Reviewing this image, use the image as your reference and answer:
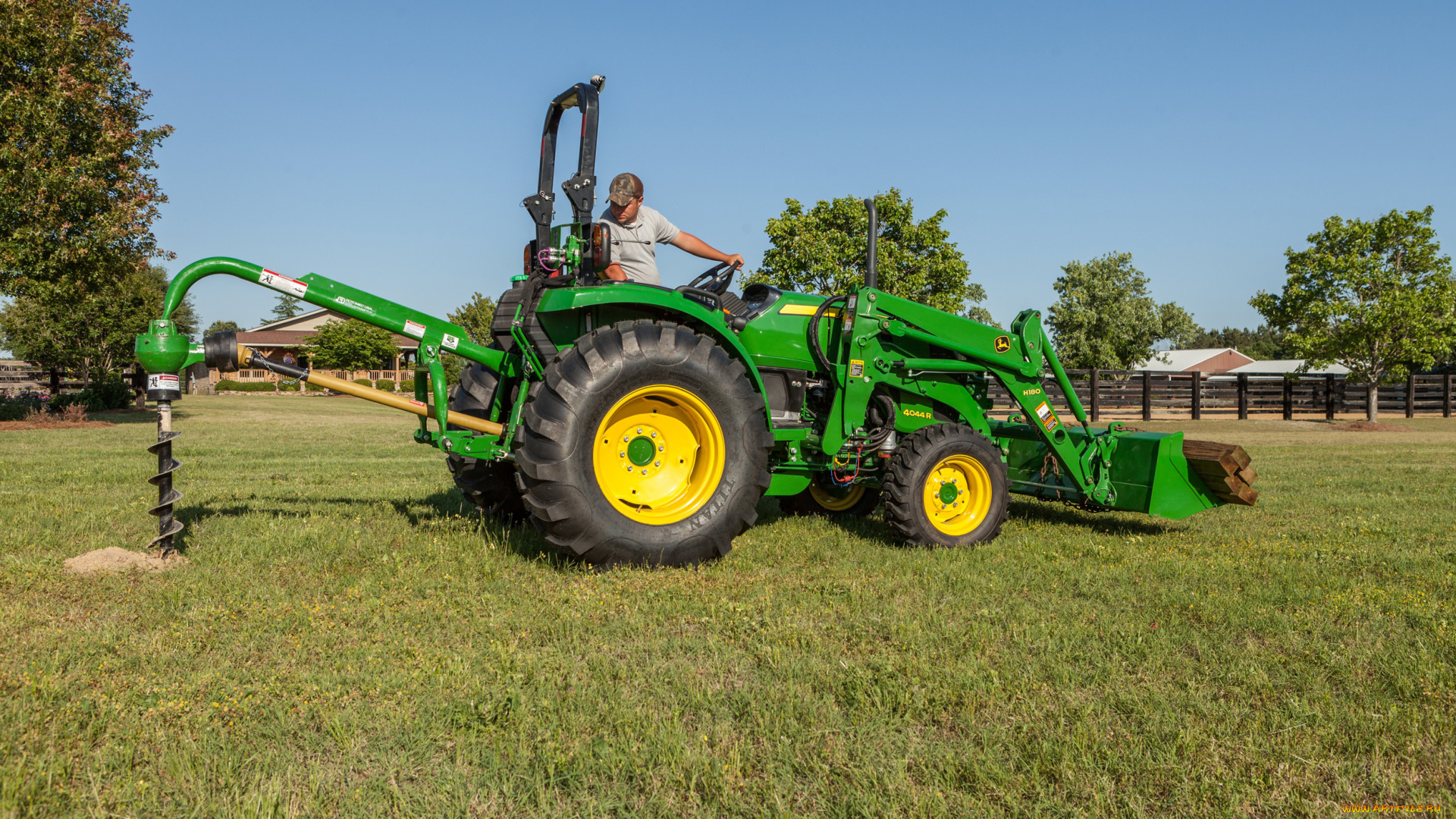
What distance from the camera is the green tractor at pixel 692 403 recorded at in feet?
16.2

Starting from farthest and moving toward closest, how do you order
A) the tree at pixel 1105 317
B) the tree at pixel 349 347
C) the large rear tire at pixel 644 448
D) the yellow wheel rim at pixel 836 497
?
the tree at pixel 1105 317
the tree at pixel 349 347
the yellow wheel rim at pixel 836 497
the large rear tire at pixel 644 448

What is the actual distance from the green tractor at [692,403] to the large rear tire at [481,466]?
0.02 meters

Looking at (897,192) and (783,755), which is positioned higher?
(897,192)

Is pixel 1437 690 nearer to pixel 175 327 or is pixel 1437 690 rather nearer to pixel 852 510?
pixel 852 510

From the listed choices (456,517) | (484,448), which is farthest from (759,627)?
(456,517)

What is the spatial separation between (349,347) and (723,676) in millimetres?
45267

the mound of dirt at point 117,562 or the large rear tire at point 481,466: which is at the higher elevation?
the large rear tire at point 481,466

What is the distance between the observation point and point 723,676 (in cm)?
346

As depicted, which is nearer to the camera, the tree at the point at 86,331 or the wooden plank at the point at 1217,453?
the wooden plank at the point at 1217,453

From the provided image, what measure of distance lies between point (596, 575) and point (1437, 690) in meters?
3.67

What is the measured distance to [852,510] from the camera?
7543 millimetres

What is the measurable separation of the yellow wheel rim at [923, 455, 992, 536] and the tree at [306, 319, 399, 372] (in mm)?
42292

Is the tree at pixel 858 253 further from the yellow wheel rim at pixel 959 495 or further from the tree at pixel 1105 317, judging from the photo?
the tree at pixel 1105 317

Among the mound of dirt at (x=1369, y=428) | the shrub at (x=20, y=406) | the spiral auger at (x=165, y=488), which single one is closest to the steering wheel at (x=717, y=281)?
the spiral auger at (x=165, y=488)
